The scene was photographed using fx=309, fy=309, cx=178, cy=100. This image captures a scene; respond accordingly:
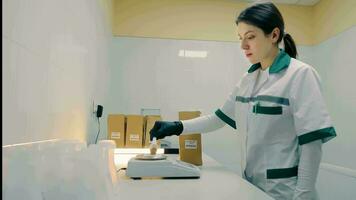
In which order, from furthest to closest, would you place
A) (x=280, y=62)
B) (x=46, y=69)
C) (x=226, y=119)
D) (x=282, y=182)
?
(x=226, y=119), (x=280, y=62), (x=282, y=182), (x=46, y=69)

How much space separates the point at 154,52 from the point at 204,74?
0.56 meters

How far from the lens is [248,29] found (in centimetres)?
149

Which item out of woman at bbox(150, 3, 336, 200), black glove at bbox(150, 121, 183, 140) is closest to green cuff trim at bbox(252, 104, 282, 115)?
woman at bbox(150, 3, 336, 200)

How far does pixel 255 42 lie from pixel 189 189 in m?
0.81

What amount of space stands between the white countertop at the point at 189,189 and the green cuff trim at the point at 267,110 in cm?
31

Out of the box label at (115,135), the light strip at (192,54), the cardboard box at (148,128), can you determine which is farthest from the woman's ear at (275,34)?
the light strip at (192,54)

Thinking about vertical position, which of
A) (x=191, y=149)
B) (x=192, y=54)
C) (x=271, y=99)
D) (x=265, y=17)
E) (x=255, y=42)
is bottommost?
(x=191, y=149)

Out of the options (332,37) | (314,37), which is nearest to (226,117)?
(332,37)

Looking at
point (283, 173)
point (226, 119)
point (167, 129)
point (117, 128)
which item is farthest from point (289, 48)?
point (117, 128)

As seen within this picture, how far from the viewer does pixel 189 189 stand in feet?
3.31

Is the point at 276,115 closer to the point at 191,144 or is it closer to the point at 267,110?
the point at 267,110

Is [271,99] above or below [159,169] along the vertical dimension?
above

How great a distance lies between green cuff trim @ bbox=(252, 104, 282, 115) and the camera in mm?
1318

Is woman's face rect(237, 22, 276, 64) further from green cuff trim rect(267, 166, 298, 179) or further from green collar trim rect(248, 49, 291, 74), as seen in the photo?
green cuff trim rect(267, 166, 298, 179)
